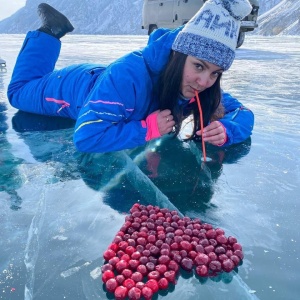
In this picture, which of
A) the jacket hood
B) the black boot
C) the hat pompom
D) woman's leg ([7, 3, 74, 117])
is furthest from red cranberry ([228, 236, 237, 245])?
the black boot

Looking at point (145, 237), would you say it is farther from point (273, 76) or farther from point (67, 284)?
point (273, 76)

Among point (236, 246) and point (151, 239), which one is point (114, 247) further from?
point (236, 246)

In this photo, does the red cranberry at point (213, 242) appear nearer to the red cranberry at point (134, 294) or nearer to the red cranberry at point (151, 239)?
the red cranberry at point (151, 239)

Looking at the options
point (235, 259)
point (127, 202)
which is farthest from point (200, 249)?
point (127, 202)

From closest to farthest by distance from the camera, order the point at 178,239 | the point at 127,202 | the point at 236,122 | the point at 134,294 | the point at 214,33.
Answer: the point at 134,294, the point at 178,239, the point at 127,202, the point at 214,33, the point at 236,122

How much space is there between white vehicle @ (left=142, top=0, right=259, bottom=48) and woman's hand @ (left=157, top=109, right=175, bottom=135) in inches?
311

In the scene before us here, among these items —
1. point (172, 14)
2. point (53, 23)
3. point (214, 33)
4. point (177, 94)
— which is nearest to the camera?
point (214, 33)

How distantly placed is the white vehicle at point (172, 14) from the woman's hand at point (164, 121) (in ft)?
25.9

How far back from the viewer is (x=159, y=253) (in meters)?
1.62

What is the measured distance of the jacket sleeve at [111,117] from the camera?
230cm

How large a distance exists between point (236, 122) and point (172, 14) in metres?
9.01

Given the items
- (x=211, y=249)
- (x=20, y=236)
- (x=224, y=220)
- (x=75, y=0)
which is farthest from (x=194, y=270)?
(x=75, y=0)

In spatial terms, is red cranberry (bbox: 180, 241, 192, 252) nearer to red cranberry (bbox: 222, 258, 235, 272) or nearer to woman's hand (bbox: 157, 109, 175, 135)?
red cranberry (bbox: 222, 258, 235, 272)

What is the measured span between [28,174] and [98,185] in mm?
486
